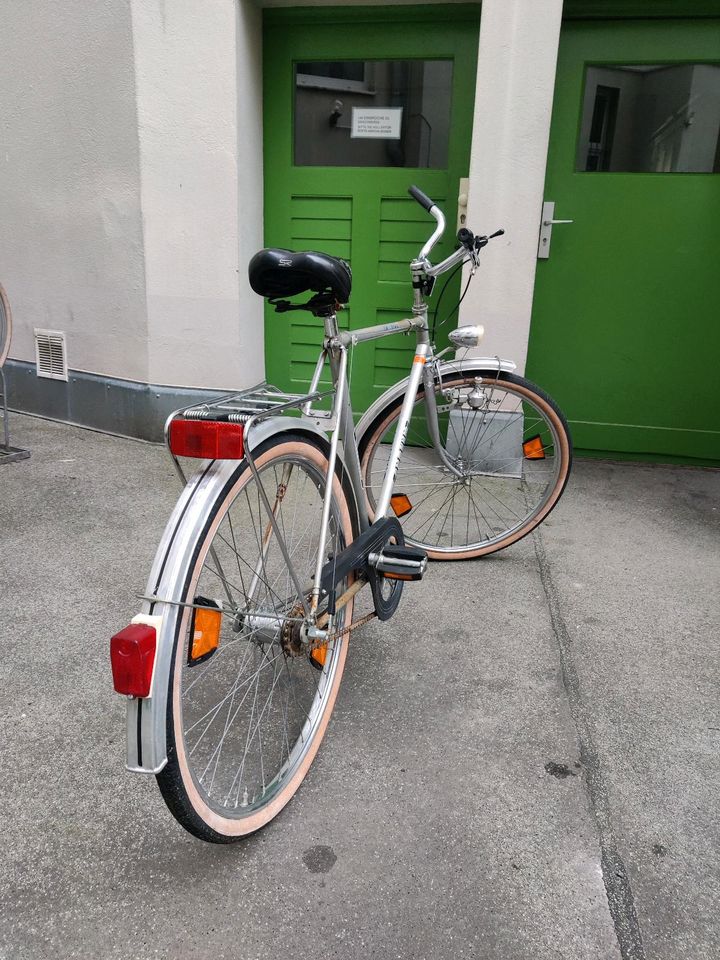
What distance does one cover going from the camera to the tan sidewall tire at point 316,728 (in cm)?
146

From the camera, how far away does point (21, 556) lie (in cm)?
317

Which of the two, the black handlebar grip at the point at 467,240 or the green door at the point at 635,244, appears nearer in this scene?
the black handlebar grip at the point at 467,240

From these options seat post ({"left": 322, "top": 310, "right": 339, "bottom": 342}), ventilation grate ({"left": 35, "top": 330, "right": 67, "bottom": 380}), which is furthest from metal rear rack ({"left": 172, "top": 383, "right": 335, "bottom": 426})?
ventilation grate ({"left": 35, "top": 330, "right": 67, "bottom": 380})

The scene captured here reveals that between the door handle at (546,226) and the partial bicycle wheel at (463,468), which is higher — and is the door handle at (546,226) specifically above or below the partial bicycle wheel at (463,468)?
above

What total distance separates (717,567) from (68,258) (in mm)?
4259

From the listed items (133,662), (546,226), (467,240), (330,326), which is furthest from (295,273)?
(546,226)

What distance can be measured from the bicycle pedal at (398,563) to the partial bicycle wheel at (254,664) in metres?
0.12

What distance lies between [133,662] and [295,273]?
3.30 feet

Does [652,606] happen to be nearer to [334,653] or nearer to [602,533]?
[602,533]

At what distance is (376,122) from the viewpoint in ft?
14.9

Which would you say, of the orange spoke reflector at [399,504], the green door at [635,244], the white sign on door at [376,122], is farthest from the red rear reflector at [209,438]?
the white sign on door at [376,122]

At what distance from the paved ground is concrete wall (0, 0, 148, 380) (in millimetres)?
2104

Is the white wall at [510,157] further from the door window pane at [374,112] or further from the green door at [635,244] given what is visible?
the door window pane at [374,112]

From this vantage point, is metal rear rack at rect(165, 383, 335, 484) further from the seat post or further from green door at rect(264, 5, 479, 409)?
green door at rect(264, 5, 479, 409)
